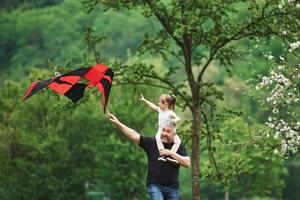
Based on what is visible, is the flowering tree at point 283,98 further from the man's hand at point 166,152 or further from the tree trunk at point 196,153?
the tree trunk at point 196,153

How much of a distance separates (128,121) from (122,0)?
2413 cm

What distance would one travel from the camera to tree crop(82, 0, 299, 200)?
21344mm

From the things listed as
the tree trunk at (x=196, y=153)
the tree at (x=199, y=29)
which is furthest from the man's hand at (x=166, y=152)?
the tree trunk at (x=196, y=153)

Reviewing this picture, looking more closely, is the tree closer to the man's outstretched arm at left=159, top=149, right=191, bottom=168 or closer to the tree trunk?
the tree trunk

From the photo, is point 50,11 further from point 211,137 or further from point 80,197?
point 211,137

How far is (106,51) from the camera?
11394 centimetres

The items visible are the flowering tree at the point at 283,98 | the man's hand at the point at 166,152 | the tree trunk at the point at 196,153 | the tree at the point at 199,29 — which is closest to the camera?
the man's hand at the point at 166,152

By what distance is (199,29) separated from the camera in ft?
73.0

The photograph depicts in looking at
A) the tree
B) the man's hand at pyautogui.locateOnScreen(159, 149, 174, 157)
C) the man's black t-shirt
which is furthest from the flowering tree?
the man's hand at pyautogui.locateOnScreen(159, 149, 174, 157)

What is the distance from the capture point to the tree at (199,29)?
21344mm

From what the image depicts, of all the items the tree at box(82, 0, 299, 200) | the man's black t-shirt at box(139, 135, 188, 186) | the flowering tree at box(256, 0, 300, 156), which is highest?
the tree at box(82, 0, 299, 200)

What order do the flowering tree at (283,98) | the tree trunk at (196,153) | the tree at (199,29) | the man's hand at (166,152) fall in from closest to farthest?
the man's hand at (166,152), the flowering tree at (283,98), the tree at (199,29), the tree trunk at (196,153)

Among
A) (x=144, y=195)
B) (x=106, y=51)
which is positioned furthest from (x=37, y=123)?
(x=106, y=51)

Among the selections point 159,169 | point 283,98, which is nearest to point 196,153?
point 283,98
